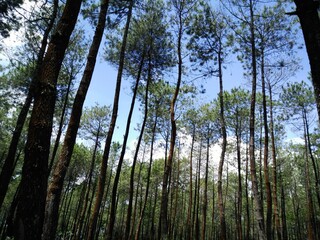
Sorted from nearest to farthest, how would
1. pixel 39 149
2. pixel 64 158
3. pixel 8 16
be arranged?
pixel 39 149, pixel 64 158, pixel 8 16

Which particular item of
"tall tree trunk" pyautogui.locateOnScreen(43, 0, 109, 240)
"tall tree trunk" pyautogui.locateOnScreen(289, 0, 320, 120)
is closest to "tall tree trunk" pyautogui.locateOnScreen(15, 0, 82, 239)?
"tall tree trunk" pyautogui.locateOnScreen(43, 0, 109, 240)

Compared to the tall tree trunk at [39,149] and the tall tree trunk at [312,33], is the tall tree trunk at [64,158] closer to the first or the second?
the tall tree trunk at [39,149]

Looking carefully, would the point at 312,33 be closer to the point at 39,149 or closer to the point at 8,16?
the point at 39,149

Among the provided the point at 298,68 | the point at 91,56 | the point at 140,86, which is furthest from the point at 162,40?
the point at 91,56

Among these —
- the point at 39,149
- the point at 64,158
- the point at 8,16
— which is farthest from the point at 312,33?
the point at 8,16

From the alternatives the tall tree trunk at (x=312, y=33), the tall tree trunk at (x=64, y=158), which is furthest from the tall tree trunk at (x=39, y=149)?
the tall tree trunk at (x=312, y=33)

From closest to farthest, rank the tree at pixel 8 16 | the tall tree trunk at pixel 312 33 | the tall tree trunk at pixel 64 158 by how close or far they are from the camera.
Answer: the tall tree trunk at pixel 312 33, the tall tree trunk at pixel 64 158, the tree at pixel 8 16

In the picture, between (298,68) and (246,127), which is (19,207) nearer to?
(298,68)

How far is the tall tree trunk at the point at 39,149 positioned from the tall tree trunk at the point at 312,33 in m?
3.18

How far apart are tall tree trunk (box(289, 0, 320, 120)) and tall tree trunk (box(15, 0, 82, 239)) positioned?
318 cm

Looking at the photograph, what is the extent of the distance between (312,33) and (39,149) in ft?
11.2

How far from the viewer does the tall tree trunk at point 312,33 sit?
98.4 inches

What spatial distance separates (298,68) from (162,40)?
782cm

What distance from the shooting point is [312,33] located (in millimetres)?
→ 2584
